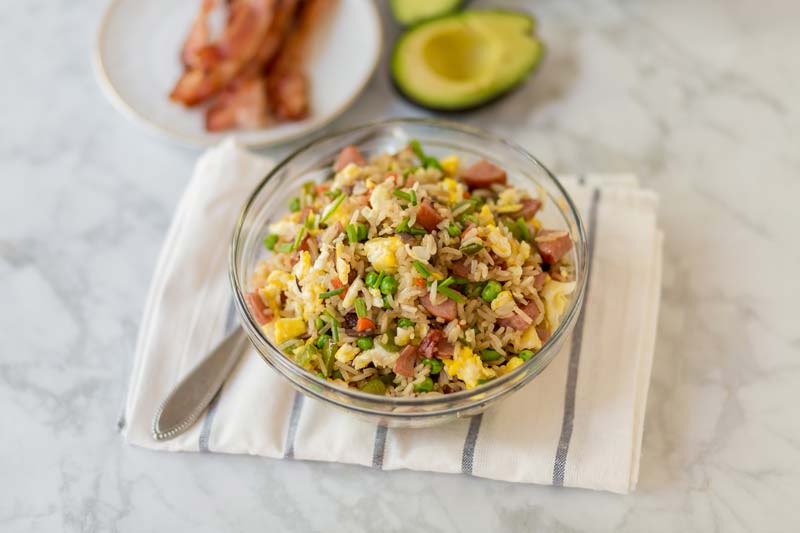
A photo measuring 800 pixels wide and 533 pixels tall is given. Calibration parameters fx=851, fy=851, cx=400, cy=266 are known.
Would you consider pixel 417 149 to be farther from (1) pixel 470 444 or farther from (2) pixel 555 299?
(1) pixel 470 444

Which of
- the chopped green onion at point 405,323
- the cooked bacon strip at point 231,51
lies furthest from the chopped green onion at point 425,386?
the cooked bacon strip at point 231,51

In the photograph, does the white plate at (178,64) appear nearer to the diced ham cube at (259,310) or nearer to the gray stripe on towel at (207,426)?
the diced ham cube at (259,310)

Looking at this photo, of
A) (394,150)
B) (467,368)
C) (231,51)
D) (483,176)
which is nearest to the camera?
(467,368)

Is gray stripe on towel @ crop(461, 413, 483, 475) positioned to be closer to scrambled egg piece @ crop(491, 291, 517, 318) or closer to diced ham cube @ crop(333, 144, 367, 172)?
scrambled egg piece @ crop(491, 291, 517, 318)

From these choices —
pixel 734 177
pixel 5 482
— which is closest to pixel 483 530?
pixel 5 482

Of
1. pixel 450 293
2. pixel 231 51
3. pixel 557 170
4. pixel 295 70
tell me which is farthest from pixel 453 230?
pixel 231 51

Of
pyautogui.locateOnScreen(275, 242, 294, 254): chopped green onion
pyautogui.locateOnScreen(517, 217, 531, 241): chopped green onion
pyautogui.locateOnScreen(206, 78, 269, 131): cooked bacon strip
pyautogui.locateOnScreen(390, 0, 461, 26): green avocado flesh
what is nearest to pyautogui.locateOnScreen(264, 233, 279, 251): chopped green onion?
pyautogui.locateOnScreen(275, 242, 294, 254): chopped green onion

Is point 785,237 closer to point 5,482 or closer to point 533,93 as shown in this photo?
point 533,93
